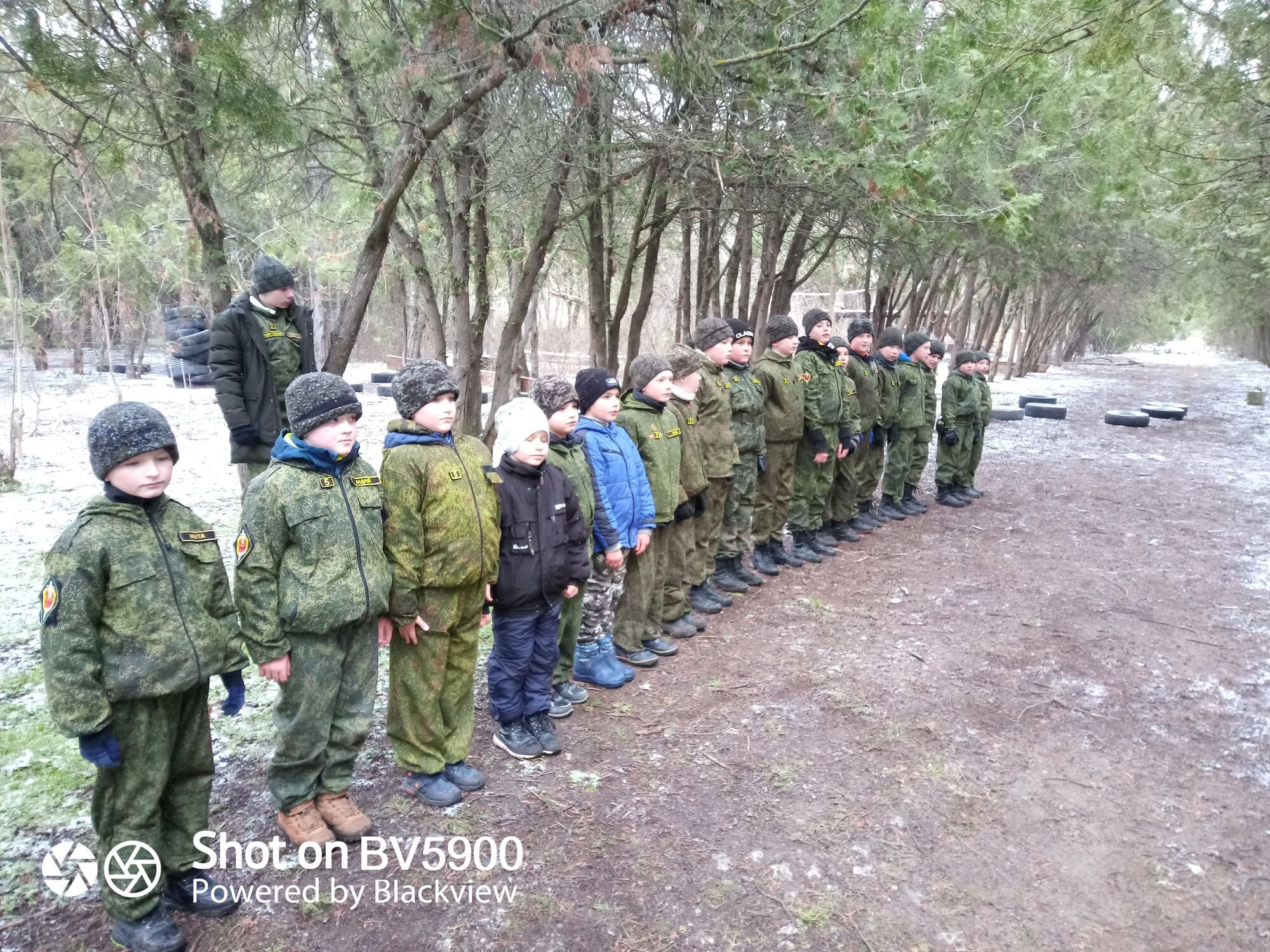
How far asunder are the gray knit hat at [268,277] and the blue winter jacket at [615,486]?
179cm

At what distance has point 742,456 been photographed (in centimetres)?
573

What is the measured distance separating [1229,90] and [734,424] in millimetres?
5640

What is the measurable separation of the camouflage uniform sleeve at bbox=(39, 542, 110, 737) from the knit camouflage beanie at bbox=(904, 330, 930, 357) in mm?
7321

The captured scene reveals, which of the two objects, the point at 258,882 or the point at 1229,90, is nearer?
the point at 258,882

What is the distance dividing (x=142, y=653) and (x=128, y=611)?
13 centimetres

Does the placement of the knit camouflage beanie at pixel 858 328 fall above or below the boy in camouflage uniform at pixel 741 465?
above

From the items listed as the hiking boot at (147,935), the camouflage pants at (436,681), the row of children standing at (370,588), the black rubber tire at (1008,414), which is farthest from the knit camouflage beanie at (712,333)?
the black rubber tire at (1008,414)

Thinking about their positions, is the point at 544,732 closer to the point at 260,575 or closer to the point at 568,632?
the point at 568,632

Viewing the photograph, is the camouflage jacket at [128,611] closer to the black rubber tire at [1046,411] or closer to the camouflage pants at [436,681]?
the camouflage pants at [436,681]

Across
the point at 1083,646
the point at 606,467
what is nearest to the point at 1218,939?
the point at 1083,646

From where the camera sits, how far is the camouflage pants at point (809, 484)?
258 inches

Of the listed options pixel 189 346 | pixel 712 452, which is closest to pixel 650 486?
pixel 712 452

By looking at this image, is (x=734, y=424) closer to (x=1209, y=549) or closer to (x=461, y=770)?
(x=461, y=770)

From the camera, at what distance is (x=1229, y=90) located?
7.07m
